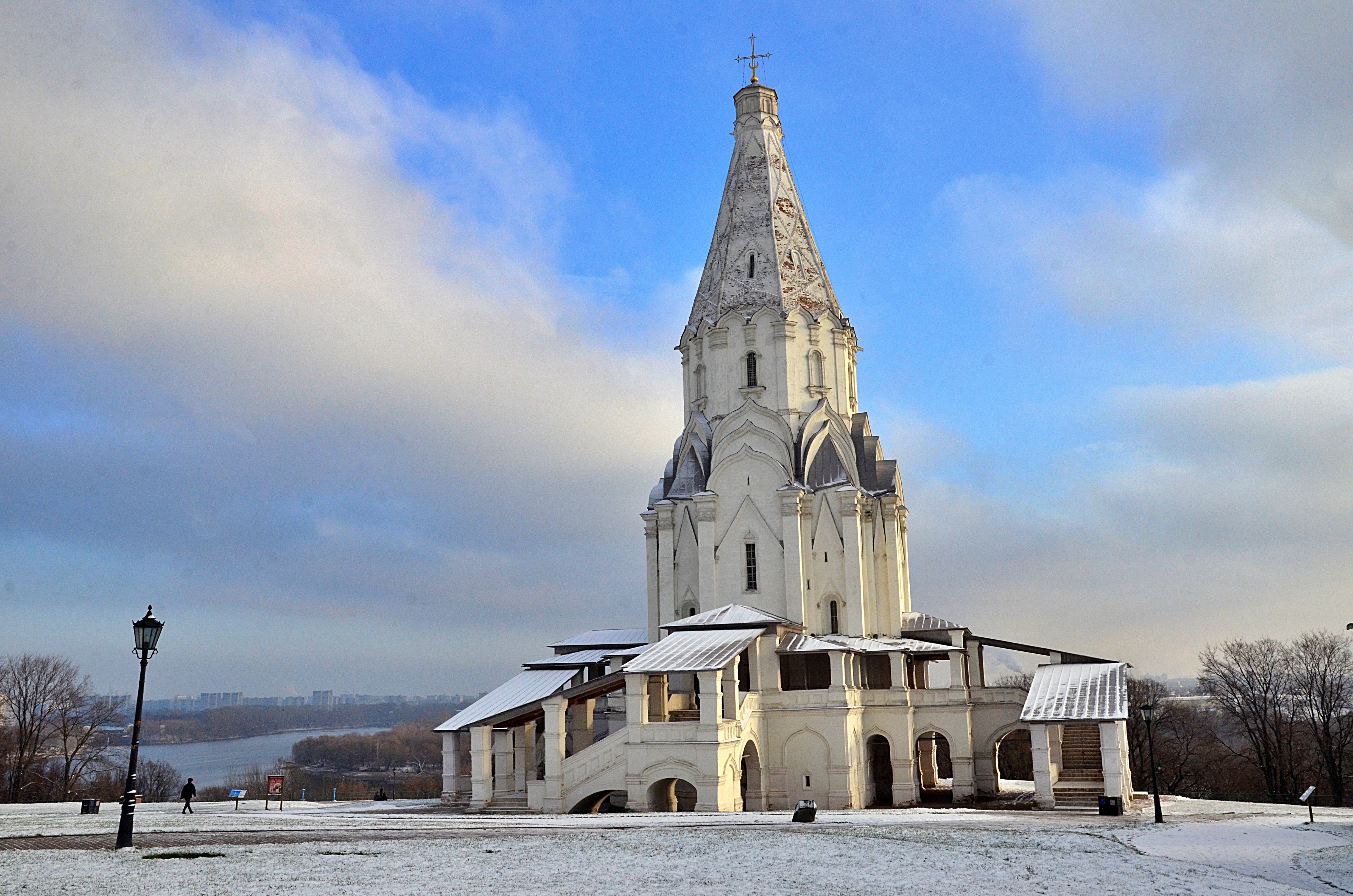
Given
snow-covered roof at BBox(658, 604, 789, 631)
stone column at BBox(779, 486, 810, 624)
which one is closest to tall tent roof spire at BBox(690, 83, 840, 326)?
stone column at BBox(779, 486, 810, 624)

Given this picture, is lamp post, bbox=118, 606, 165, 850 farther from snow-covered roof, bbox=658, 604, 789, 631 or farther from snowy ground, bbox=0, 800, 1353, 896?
snow-covered roof, bbox=658, 604, 789, 631

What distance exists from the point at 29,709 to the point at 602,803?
107 ft

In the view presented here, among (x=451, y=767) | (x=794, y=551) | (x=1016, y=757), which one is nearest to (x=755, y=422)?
(x=794, y=551)

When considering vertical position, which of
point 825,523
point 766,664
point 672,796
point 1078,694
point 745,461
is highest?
point 745,461

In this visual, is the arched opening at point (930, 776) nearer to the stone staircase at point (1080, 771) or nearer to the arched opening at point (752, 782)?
the stone staircase at point (1080, 771)

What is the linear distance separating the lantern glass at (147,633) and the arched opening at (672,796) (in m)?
17.4

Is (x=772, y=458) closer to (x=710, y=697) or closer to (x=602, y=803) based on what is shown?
(x=710, y=697)

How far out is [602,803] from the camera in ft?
107

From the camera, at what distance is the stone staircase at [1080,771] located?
99.6 ft

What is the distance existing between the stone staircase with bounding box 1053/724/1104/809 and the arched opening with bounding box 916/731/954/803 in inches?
163

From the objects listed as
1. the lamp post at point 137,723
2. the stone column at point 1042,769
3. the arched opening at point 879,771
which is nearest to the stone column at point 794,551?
the arched opening at point 879,771

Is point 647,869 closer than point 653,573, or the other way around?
point 647,869

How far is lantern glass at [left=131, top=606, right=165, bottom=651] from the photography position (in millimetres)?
15758

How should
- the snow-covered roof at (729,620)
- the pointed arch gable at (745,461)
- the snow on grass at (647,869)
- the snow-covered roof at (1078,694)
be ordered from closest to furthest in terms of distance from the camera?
the snow on grass at (647,869)
the snow-covered roof at (1078,694)
the snow-covered roof at (729,620)
the pointed arch gable at (745,461)
